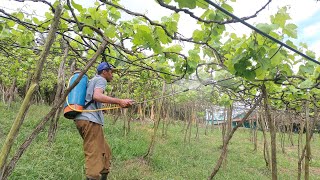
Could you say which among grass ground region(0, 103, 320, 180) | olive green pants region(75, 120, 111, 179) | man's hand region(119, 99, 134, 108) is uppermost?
man's hand region(119, 99, 134, 108)

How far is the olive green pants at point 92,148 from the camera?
3248mm

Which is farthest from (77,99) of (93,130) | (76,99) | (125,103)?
(125,103)

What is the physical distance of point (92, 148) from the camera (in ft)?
10.9

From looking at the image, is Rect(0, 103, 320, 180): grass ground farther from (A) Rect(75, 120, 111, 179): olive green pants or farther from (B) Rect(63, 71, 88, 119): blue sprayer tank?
(B) Rect(63, 71, 88, 119): blue sprayer tank

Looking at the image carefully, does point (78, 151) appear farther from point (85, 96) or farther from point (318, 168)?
point (318, 168)

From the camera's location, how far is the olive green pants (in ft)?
10.7

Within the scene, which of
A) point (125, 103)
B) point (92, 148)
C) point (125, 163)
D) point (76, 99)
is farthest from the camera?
point (125, 163)

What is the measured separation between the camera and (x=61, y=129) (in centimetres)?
866

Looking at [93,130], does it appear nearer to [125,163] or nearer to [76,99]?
[76,99]

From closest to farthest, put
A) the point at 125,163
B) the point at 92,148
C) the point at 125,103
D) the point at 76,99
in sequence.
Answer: the point at 125,103, the point at 76,99, the point at 92,148, the point at 125,163

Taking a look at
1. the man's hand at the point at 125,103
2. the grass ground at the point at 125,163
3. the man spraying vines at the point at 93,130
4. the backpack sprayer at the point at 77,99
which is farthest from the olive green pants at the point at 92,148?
the grass ground at the point at 125,163

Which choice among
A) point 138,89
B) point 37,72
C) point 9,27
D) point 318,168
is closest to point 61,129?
point 138,89

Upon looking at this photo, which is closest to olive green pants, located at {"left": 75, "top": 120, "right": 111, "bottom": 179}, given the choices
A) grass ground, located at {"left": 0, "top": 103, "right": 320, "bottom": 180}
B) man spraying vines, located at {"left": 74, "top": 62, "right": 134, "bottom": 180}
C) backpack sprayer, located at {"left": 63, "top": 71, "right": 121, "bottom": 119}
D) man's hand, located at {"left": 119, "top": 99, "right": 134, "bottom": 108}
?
man spraying vines, located at {"left": 74, "top": 62, "right": 134, "bottom": 180}

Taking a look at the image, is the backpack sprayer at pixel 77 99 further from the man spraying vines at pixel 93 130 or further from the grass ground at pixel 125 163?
the grass ground at pixel 125 163
